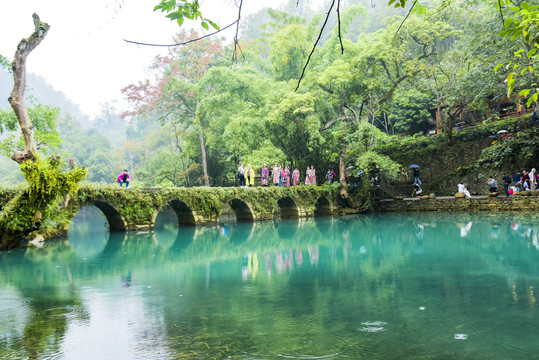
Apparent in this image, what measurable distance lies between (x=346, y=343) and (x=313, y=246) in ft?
27.6

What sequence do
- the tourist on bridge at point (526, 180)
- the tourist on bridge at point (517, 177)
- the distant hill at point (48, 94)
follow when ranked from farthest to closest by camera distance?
the distant hill at point (48, 94)
the tourist on bridge at point (517, 177)
the tourist on bridge at point (526, 180)

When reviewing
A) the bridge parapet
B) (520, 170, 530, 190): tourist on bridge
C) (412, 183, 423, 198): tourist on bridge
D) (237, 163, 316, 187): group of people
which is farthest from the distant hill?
(520, 170, 530, 190): tourist on bridge

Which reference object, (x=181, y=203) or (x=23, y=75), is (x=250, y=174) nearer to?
(x=181, y=203)

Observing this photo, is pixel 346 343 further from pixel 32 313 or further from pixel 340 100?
pixel 340 100

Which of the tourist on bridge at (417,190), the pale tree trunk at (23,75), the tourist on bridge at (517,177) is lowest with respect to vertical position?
the tourist on bridge at (417,190)

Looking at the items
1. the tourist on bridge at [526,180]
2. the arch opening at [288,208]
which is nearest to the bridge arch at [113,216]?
the arch opening at [288,208]

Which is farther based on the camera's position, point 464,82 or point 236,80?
point 236,80

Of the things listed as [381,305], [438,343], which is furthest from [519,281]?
[438,343]

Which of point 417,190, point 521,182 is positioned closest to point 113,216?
point 417,190

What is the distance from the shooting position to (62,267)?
9.84m

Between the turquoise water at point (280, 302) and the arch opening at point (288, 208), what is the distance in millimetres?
11348

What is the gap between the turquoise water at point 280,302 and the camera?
167 inches

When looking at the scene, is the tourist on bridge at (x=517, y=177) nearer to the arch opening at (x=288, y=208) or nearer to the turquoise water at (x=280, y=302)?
the turquoise water at (x=280, y=302)

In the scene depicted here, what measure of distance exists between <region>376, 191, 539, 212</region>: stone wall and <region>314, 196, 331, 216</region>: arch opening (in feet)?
9.61
